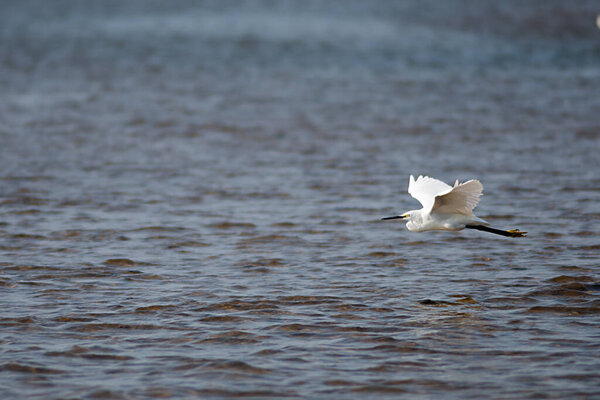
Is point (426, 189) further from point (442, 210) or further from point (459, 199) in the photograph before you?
point (459, 199)

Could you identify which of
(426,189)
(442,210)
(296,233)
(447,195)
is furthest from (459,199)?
(296,233)

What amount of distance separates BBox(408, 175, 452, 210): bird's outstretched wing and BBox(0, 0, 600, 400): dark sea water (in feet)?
2.43

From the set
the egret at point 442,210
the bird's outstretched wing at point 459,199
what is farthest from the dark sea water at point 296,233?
the bird's outstretched wing at point 459,199

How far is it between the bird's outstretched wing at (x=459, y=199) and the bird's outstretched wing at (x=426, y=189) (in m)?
0.09

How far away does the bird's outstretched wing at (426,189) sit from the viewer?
303 inches

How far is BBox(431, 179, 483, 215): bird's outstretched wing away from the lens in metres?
7.30

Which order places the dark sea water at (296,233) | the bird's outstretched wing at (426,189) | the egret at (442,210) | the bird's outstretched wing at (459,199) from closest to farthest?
the dark sea water at (296,233) < the bird's outstretched wing at (459,199) < the egret at (442,210) < the bird's outstretched wing at (426,189)

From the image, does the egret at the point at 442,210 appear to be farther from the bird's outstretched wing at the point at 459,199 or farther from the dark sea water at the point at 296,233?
the dark sea water at the point at 296,233

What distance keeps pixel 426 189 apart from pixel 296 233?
7.14 ft

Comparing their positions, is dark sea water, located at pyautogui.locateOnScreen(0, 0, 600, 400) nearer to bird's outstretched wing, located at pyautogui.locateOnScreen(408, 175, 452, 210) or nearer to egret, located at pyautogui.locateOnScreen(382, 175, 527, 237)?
egret, located at pyautogui.locateOnScreen(382, 175, 527, 237)

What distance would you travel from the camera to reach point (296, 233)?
381 inches

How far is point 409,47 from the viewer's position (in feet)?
83.6

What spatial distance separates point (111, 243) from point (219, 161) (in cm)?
404

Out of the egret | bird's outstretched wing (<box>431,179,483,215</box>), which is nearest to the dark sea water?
the egret
